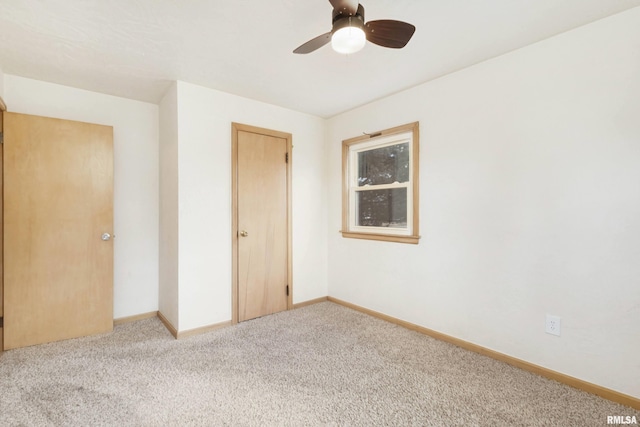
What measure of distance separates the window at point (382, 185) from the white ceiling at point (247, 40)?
23.2 inches

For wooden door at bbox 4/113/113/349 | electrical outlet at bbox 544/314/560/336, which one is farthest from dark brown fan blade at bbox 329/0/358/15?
wooden door at bbox 4/113/113/349

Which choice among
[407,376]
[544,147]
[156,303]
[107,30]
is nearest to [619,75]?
[544,147]

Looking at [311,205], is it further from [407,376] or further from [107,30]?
[107,30]

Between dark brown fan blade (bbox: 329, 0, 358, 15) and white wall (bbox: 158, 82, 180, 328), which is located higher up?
dark brown fan blade (bbox: 329, 0, 358, 15)

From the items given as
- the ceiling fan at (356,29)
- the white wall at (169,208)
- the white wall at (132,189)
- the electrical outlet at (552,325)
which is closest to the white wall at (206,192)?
the white wall at (169,208)

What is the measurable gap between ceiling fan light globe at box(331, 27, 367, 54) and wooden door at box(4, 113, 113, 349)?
8.50 feet

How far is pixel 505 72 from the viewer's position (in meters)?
2.30

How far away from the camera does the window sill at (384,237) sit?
2.93m

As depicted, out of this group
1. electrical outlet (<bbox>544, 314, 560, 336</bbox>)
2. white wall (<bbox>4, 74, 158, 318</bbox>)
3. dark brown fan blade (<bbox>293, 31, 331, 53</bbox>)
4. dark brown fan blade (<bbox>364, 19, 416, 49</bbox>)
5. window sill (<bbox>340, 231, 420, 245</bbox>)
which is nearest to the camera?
dark brown fan blade (<bbox>364, 19, 416, 49</bbox>)

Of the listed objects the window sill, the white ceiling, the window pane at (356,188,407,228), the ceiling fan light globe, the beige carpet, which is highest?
the white ceiling

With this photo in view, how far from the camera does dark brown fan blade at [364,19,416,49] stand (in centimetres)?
156

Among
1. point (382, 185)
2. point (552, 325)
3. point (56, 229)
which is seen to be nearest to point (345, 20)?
point (382, 185)

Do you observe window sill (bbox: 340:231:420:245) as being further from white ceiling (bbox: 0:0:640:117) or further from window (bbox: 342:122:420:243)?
white ceiling (bbox: 0:0:640:117)

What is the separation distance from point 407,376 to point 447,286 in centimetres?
93
